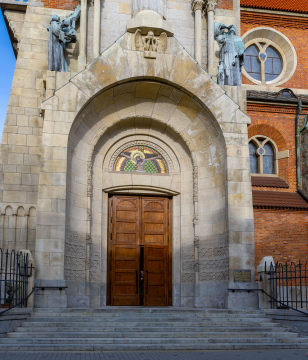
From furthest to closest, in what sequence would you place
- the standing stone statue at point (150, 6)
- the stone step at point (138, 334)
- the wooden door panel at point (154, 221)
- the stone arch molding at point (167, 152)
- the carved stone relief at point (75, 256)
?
1. the wooden door panel at point (154, 221)
2. the standing stone statue at point (150, 6)
3. the stone arch molding at point (167, 152)
4. the carved stone relief at point (75, 256)
5. the stone step at point (138, 334)

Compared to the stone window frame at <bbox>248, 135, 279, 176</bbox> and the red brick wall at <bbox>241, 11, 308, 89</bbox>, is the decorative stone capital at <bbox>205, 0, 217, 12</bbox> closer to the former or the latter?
the red brick wall at <bbox>241, 11, 308, 89</bbox>

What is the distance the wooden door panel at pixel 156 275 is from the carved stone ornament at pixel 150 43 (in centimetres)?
617

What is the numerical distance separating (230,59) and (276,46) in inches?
304

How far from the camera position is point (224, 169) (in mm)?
16656

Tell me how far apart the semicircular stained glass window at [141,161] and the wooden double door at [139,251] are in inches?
37.1

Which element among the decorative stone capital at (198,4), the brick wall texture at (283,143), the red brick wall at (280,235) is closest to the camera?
the decorative stone capital at (198,4)

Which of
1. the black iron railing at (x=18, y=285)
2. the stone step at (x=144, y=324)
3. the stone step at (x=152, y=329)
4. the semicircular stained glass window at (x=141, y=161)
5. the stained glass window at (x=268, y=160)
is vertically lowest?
the stone step at (x=152, y=329)

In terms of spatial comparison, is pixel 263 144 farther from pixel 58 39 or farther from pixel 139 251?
pixel 58 39

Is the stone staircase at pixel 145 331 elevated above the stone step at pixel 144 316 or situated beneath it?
situated beneath

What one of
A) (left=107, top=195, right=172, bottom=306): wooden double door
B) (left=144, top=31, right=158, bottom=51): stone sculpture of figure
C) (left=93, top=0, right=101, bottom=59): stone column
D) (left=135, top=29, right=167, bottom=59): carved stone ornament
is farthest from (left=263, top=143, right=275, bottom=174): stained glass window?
(left=93, top=0, right=101, bottom=59): stone column

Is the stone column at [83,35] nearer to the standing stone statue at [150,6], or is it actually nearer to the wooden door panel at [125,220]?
the standing stone statue at [150,6]

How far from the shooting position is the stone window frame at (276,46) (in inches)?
938

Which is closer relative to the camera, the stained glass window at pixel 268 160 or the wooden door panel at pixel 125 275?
the wooden door panel at pixel 125 275

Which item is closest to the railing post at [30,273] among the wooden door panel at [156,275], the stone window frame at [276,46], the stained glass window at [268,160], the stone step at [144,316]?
the stone step at [144,316]
